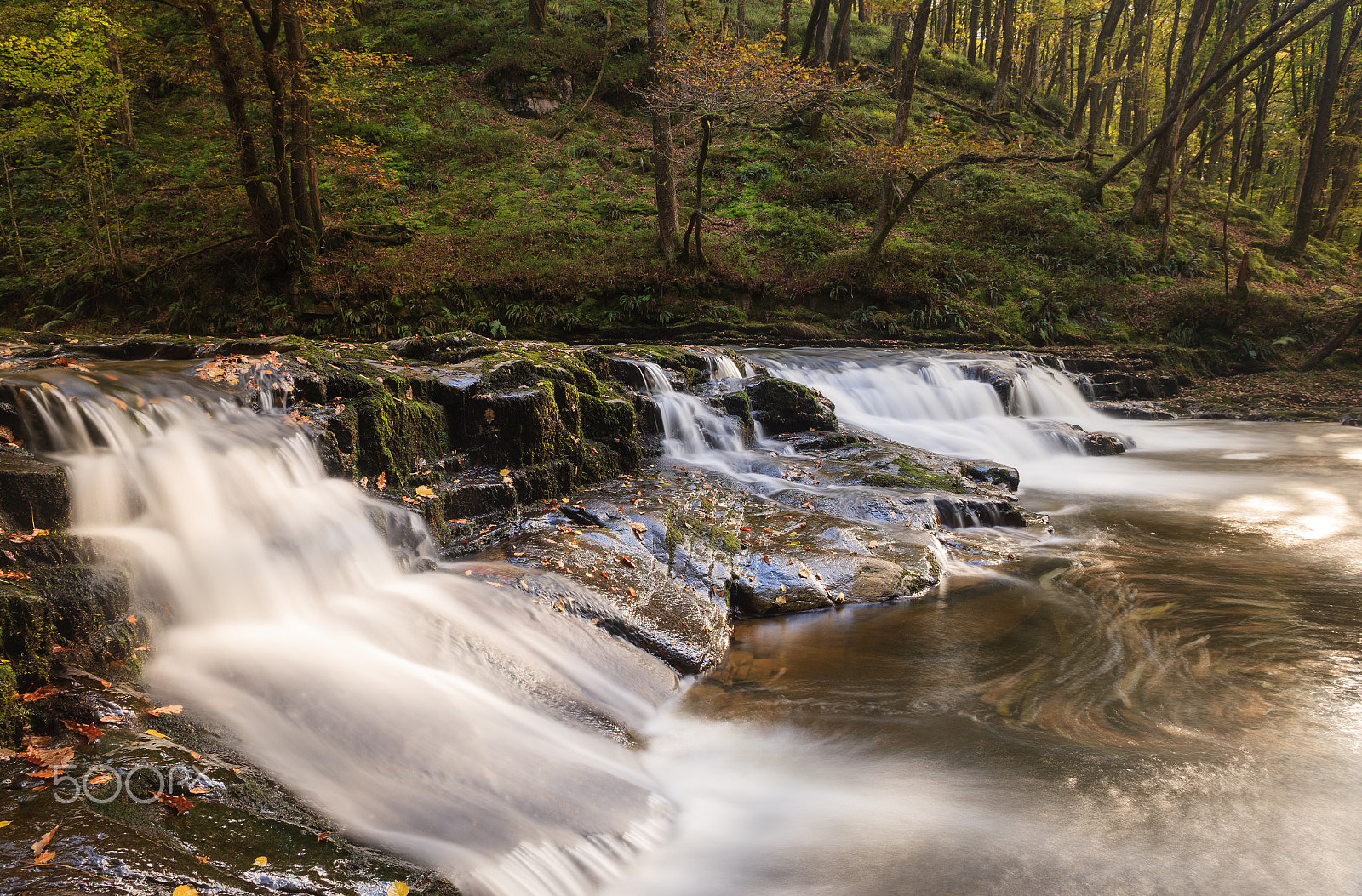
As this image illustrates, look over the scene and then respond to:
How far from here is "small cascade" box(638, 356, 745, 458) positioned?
9.12 meters

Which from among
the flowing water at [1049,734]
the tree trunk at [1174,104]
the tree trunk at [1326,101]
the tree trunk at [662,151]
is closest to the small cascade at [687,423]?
the flowing water at [1049,734]

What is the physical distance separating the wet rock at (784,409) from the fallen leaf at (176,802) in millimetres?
8224

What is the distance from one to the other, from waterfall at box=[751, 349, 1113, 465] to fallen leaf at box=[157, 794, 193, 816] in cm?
1050

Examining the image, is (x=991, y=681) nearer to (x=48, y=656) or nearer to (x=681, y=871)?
(x=681, y=871)

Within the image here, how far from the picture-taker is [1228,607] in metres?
5.74

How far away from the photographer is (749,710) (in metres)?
4.50

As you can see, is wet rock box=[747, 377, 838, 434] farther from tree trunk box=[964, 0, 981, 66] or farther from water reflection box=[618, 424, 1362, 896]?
tree trunk box=[964, 0, 981, 66]

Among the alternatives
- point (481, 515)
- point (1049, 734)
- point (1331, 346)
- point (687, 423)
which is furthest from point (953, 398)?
point (1331, 346)

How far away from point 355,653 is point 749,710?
2386 mm

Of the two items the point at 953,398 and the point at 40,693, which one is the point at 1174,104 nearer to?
the point at 953,398

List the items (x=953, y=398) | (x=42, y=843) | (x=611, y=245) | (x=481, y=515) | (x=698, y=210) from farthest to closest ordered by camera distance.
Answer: (x=611, y=245) → (x=698, y=210) → (x=953, y=398) → (x=481, y=515) → (x=42, y=843)

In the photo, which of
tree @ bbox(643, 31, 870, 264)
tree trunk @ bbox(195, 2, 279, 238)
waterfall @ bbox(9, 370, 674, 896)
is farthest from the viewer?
tree @ bbox(643, 31, 870, 264)

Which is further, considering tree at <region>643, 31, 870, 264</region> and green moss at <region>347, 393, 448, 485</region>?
tree at <region>643, 31, 870, 264</region>

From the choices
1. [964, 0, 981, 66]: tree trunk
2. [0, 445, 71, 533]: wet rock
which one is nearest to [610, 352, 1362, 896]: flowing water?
[0, 445, 71, 533]: wet rock
